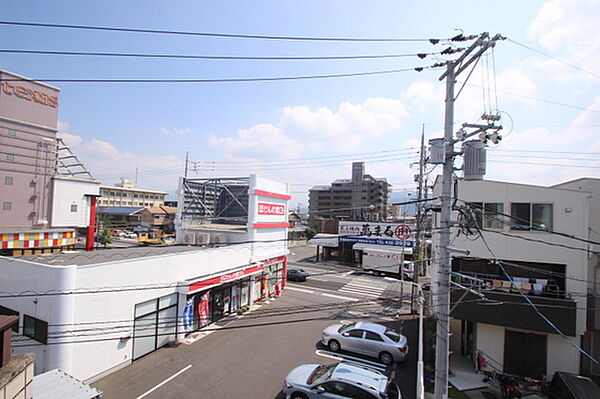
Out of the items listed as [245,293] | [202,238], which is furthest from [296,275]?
[202,238]

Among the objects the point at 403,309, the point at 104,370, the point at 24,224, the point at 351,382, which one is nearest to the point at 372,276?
the point at 403,309

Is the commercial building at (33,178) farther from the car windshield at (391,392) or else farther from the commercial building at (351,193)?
the commercial building at (351,193)

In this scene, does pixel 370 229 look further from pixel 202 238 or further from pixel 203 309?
pixel 203 309

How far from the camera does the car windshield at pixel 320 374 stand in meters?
8.30

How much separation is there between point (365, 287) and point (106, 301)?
1848 centimetres

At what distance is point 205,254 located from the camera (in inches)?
527

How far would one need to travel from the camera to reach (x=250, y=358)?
11.0 meters

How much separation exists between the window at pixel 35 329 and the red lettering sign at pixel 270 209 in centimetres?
1030

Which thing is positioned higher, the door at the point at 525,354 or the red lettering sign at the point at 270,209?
the red lettering sign at the point at 270,209

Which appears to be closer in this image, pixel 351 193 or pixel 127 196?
pixel 127 196

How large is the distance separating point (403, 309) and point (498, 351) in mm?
6829

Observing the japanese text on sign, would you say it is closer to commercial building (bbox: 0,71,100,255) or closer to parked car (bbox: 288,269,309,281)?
parked car (bbox: 288,269,309,281)

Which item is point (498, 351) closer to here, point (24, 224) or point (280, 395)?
point (280, 395)

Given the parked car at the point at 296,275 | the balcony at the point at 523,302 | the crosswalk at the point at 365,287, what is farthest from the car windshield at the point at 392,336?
the parked car at the point at 296,275
